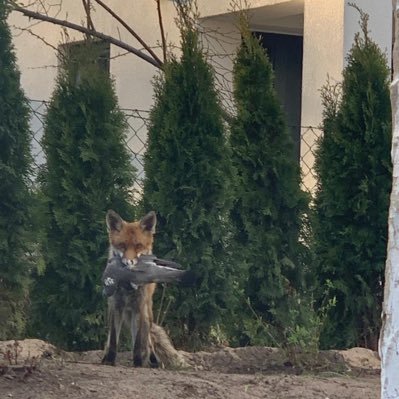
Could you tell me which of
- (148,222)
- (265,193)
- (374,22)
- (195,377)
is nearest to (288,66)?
(374,22)

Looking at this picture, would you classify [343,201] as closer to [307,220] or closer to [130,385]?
[307,220]

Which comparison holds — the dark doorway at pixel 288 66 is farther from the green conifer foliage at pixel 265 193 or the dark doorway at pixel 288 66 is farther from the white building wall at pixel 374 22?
the green conifer foliage at pixel 265 193

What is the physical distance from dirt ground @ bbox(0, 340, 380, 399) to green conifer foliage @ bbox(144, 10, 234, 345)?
0.57 metres

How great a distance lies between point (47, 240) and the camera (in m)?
7.00

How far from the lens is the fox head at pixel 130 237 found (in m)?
5.78

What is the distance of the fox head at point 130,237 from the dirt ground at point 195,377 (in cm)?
63

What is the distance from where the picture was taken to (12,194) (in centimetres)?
701

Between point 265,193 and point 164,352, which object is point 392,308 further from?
point 265,193

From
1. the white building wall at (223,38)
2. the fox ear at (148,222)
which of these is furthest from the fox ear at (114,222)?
the white building wall at (223,38)

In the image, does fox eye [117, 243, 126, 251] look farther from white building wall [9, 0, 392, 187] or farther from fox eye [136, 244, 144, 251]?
white building wall [9, 0, 392, 187]

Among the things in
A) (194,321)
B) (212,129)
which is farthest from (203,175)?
(194,321)

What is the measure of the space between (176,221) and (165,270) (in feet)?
4.30

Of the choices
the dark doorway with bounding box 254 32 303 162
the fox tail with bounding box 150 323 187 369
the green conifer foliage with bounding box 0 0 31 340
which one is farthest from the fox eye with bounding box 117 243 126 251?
the dark doorway with bounding box 254 32 303 162

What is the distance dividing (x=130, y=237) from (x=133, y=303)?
37cm
